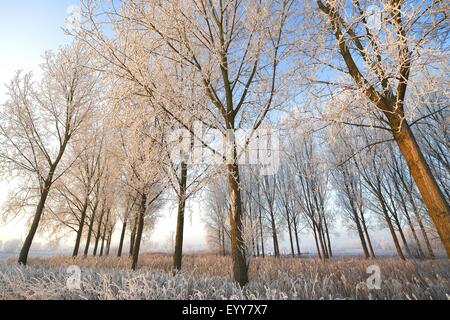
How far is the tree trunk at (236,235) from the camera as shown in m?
3.35

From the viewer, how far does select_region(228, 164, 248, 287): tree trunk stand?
3346 mm

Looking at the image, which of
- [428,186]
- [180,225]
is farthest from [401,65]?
[180,225]

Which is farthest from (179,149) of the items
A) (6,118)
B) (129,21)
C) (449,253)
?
(6,118)

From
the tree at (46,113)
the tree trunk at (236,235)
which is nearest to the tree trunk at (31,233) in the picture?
the tree at (46,113)

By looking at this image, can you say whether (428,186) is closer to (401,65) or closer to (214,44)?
(401,65)

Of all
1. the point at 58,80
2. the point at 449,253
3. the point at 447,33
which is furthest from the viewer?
the point at 58,80

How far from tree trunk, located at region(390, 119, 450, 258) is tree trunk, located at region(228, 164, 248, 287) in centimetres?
270

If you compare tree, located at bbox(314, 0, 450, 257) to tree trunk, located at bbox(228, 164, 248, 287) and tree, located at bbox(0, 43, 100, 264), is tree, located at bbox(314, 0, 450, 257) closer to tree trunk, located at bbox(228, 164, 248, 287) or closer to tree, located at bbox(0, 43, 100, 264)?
tree trunk, located at bbox(228, 164, 248, 287)

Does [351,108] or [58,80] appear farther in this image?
[58,80]
